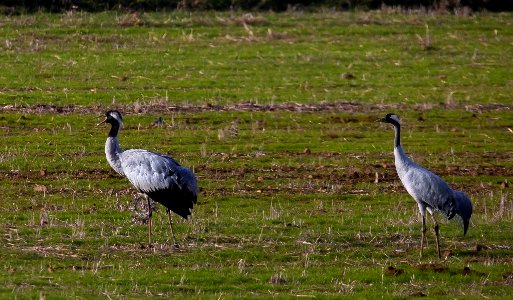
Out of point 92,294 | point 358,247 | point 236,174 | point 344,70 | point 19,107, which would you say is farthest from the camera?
point 344,70

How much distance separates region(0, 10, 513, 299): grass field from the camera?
15570 mm

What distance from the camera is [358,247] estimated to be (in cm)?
1725

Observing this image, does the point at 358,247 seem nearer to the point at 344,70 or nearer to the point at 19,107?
the point at 19,107

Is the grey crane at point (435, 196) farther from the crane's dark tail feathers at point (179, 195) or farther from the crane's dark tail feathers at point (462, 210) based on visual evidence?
the crane's dark tail feathers at point (179, 195)

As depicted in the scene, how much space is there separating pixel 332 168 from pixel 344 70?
1166cm

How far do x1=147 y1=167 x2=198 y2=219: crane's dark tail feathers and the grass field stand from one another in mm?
455

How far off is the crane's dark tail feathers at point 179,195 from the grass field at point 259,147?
455 mm

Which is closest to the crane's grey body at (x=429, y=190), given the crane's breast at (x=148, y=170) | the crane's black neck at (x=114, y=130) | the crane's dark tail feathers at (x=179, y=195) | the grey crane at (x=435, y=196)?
the grey crane at (x=435, y=196)

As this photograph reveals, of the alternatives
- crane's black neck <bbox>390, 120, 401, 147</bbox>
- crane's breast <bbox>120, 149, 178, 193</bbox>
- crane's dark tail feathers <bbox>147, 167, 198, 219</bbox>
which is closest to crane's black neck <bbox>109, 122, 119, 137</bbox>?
crane's breast <bbox>120, 149, 178, 193</bbox>

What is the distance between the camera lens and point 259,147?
25.7 metres

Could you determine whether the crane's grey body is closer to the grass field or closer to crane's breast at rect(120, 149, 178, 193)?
the grass field

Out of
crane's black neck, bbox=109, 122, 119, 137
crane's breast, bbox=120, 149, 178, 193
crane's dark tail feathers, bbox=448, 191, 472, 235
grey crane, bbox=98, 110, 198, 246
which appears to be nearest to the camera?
crane's dark tail feathers, bbox=448, 191, 472, 235

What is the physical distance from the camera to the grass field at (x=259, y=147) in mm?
15570

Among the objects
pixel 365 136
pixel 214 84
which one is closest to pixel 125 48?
pixel 214 84
